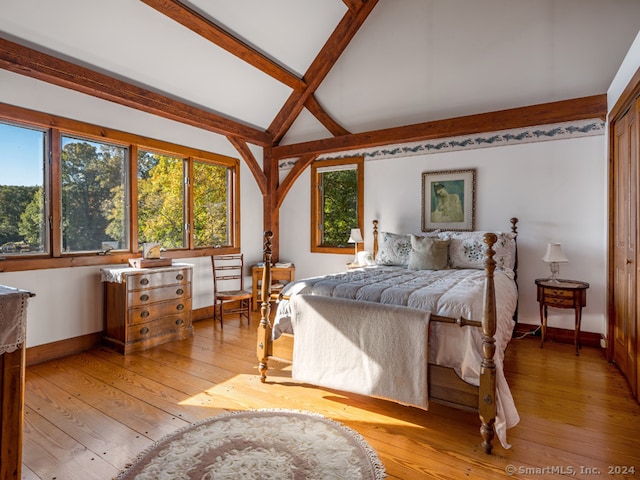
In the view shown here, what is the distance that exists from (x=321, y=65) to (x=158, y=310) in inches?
150

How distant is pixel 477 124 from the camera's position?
421cm

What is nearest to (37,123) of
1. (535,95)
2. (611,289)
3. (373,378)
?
(373,378)

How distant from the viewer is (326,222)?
5781 millimetres

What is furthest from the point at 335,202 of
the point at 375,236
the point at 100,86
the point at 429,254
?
the point at 100,86

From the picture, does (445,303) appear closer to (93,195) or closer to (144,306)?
(144,306)

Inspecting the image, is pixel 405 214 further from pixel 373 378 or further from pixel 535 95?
pixel 373 378

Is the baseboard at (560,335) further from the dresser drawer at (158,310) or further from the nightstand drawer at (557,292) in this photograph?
the dresser drawer at (158,310)

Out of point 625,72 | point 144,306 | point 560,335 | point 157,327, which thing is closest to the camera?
point 625,72

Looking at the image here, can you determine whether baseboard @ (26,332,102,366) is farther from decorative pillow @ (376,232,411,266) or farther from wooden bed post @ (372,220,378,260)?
wooden bed post @ (372,220,378,260)

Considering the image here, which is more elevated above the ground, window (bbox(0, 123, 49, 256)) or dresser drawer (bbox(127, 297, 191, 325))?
window (bbox(0, 123, 49, 256))

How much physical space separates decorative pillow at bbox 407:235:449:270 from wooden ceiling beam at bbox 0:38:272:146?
9.86ft

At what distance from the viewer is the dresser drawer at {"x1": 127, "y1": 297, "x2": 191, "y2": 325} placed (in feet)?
12.1

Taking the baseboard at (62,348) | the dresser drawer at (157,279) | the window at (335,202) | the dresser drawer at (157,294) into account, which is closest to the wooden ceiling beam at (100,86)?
the window at (335,202)

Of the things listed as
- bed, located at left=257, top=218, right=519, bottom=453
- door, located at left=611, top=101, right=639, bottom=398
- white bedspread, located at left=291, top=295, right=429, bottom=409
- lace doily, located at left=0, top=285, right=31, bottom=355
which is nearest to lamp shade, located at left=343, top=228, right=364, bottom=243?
bed, located at left=257, top=218, right=519, bottom=453
